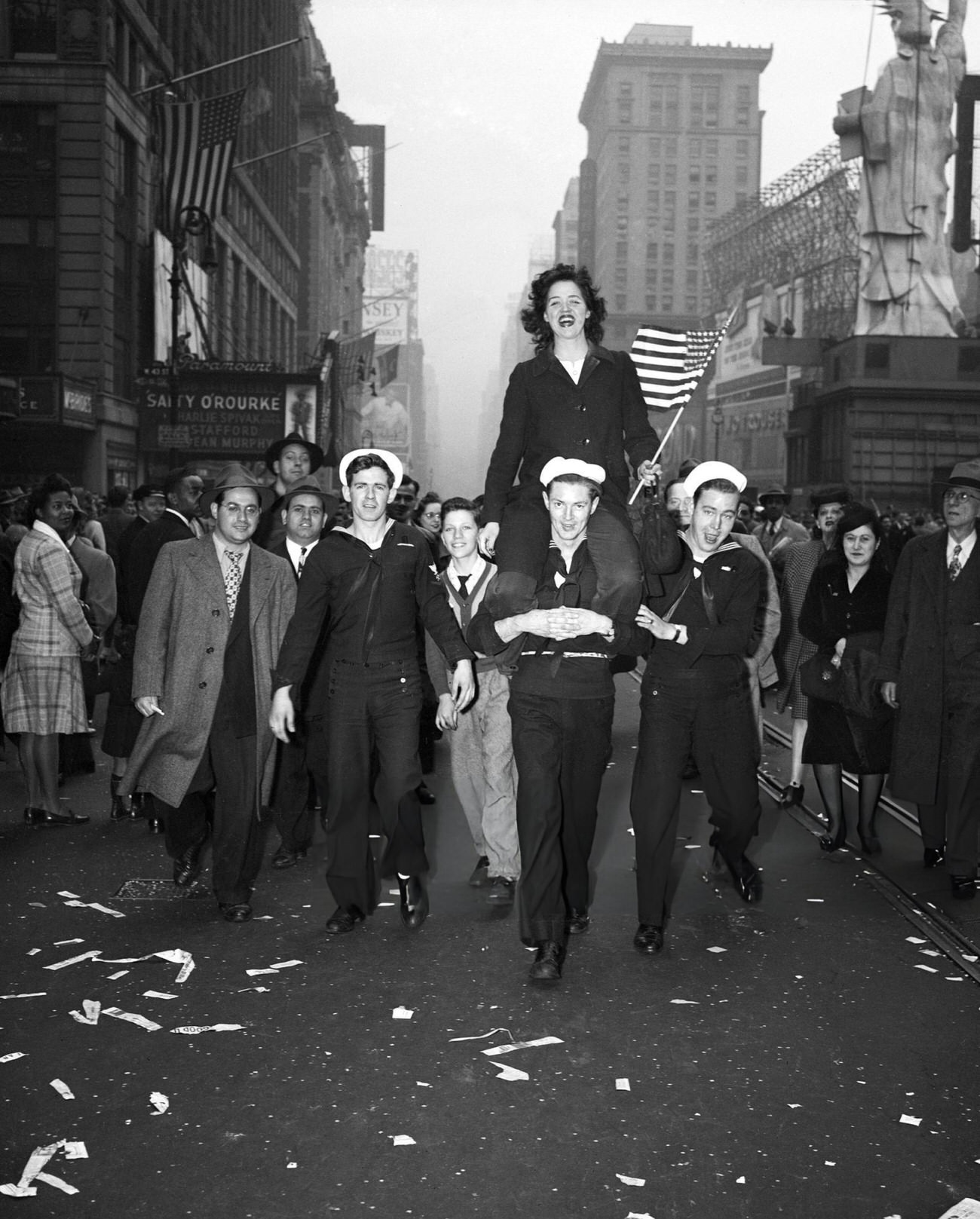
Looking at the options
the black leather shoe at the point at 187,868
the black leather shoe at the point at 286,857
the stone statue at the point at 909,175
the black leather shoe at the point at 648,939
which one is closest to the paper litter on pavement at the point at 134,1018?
the black leather shoe at the point at 187,868

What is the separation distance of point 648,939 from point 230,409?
26.6 metres

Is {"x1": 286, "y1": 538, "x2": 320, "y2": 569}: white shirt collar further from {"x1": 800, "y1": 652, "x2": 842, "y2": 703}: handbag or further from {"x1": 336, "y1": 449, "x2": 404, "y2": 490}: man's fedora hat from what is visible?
{"x1": 800, "y1": 652, "x2": 842, "y2": 703}: handbag

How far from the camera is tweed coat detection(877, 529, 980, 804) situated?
743 cm

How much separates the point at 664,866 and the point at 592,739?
70 centimetres

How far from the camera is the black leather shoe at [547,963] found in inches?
222

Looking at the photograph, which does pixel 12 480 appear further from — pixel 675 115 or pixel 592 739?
pixel 675 115

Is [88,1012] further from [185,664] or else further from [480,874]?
[480,874]

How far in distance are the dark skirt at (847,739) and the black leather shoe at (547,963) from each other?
2995mm

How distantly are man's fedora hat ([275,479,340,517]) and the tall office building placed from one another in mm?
163171

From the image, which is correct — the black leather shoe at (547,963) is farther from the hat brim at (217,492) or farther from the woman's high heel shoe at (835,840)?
the woman's high heel shoe at (835,840)

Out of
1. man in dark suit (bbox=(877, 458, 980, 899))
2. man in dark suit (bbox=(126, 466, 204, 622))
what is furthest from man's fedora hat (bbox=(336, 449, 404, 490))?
man in dark suit (bbox=(877, 458, 980, 899))

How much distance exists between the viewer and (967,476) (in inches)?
295

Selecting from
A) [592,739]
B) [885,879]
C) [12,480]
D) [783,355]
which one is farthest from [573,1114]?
[783,355]

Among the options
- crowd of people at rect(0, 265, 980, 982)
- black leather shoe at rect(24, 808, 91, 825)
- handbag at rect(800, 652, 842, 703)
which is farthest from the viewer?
black leather shoe at rect(24, 808, 91, 825)
